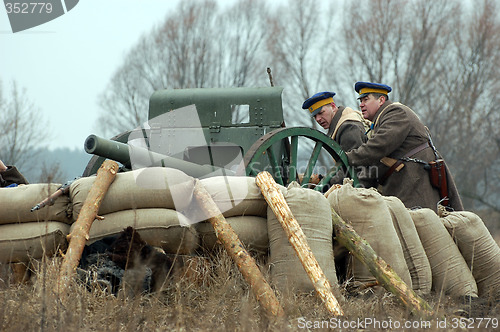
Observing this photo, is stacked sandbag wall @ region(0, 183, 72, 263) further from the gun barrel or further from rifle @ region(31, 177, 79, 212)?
the gun barrel

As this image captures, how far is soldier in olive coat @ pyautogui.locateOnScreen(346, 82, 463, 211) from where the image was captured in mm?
6520

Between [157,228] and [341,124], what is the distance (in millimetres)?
3063

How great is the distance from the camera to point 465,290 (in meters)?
5.25

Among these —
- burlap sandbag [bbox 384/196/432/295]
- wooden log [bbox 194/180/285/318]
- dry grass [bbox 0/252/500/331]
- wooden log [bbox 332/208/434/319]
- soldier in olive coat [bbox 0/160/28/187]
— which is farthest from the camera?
soldier in olive coat [bbox 0/160/28/187]

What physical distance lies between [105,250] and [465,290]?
2.61m

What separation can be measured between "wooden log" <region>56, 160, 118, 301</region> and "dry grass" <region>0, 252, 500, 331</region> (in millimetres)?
70

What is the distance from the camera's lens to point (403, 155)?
663 cm

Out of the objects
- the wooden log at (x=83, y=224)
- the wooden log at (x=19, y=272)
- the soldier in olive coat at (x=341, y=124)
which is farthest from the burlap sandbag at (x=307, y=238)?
the soldier in olive coat at (x=341, y=124)

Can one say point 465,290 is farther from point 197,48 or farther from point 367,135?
point 197,48

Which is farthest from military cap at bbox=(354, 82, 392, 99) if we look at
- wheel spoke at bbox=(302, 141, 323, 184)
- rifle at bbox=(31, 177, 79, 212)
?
rifle at bbox=(31, 177, 79, 212)

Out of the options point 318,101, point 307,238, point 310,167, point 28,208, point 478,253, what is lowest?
point 478,253

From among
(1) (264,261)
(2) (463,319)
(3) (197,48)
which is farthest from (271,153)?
(3) (197,48)

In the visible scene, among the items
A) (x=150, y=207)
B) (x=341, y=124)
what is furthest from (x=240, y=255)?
(x=341, y=124)

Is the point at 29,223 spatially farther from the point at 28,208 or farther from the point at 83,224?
the point at 83,224
